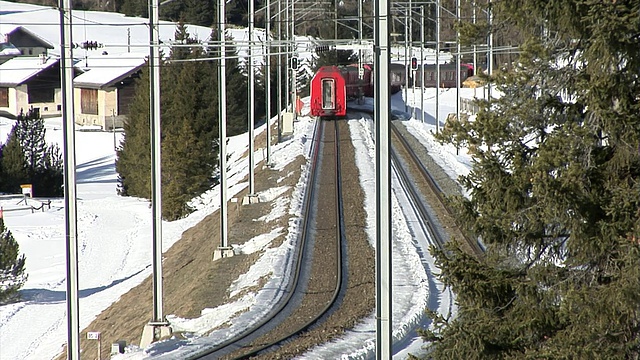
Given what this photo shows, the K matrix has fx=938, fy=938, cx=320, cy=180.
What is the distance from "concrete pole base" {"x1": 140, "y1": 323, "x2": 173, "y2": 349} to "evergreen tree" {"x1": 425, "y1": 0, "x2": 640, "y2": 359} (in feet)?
27.6

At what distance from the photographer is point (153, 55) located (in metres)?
15.5

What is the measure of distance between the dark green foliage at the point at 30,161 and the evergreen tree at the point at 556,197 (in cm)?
4625

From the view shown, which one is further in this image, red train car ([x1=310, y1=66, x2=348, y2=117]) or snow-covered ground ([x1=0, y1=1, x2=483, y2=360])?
red train car ([x1=310, y1=66, x2=348, y2=117])

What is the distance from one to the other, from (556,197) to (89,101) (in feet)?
252

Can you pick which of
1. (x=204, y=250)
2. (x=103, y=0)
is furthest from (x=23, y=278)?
(x=103, y=0)

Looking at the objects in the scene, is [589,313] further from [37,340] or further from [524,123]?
[37,340]

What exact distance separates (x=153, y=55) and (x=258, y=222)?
11157mm

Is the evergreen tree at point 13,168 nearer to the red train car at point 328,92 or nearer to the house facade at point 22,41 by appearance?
the red train car at point 328,92

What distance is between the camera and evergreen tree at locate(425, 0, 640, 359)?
7.70m

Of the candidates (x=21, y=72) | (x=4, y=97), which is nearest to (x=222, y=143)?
(x=21, y=72)

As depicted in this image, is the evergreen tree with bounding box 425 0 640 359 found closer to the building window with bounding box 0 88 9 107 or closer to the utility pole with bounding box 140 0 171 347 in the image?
the utility pole with bounding box 140 0 171 347

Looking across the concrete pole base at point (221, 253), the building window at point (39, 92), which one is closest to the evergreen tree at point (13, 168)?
the building window at point (39, 92)

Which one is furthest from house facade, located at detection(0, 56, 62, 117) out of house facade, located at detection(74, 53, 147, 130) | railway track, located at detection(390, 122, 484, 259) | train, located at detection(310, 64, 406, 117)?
railway track, located at detection(390, 122, 484, 259)

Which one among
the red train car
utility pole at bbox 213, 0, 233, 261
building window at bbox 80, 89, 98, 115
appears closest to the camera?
utility pole at bbox 213, 0, 233, 261
